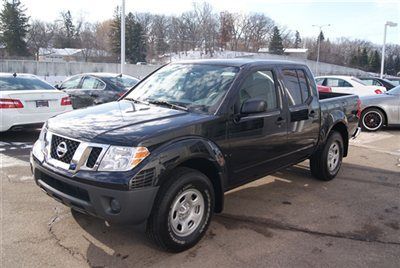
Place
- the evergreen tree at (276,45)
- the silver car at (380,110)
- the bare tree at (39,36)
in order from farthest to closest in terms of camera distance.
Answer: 1. the evergreen tree at (276,45)
2. the bare tree at (39,36)
3. the silver car at (380,110)

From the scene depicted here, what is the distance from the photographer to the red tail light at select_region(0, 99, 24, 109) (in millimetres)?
7793

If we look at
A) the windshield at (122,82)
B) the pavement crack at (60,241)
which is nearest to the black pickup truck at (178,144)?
the pavement crack at (60,241)

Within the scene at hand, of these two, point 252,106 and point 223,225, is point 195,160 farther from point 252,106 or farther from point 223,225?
point 223,225

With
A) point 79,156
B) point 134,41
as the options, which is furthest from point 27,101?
point 134,41

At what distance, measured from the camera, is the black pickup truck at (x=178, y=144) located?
3.37 meters

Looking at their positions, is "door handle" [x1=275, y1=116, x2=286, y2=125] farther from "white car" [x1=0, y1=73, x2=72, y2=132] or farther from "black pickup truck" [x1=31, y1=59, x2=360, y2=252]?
"white car" [x1=0, y1=73, x2=72, y2=132]

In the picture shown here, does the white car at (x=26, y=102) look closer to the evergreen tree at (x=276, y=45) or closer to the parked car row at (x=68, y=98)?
the parked car row at (x=68, y=98)

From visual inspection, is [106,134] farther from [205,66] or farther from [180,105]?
[205,66]

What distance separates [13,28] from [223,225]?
7293 cm

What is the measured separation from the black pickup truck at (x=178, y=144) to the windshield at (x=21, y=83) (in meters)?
4.43

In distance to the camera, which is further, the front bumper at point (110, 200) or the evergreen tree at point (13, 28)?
the evergreen tree at point (13, 28)

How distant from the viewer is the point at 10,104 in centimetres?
785

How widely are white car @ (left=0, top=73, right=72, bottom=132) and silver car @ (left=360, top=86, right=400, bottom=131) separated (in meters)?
8.47

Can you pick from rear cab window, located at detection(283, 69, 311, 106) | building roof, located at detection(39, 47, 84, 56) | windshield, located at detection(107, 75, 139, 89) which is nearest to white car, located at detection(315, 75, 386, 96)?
→ windshield, located at detection(107, 75, 139, 89)
